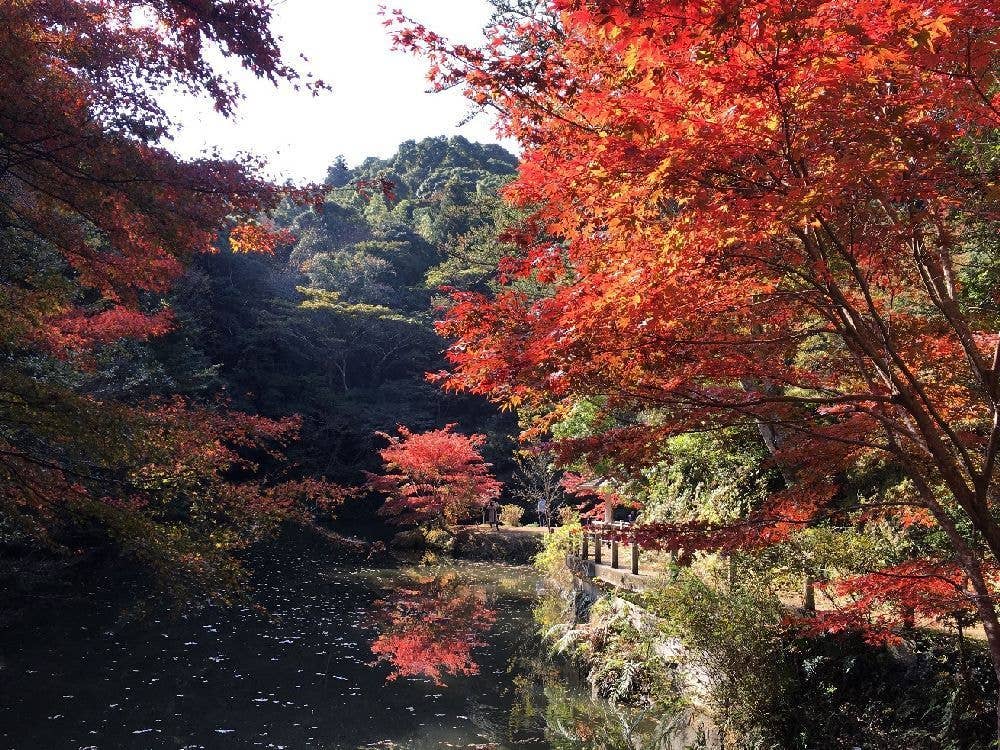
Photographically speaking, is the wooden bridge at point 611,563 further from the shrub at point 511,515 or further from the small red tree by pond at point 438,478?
the shrub at point 511,515

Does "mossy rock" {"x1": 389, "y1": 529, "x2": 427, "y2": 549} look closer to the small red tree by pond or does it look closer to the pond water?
the small red tree by pond

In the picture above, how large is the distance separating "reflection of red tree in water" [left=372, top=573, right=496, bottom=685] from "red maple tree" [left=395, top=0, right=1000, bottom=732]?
696cm

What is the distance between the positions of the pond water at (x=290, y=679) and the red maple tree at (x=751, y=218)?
320 centimetres

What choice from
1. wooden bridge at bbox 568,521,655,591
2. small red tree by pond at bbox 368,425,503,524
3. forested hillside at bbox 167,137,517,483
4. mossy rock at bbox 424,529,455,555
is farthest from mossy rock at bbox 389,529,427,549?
wooden bridge at bbox 568,521,655,591

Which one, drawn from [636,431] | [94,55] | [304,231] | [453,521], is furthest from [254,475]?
[636,431]

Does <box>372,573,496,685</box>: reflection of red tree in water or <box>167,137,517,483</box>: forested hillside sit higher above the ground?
<box>167,137,517,483</box>: forested hillside

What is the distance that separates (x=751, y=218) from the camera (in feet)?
11.0

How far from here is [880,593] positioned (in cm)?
496

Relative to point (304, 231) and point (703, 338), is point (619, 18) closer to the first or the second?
point (703, 338)

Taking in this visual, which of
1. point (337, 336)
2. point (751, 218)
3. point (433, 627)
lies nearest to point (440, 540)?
point (433, 627)

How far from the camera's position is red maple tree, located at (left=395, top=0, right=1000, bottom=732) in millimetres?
3053

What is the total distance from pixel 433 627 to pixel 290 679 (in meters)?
3.67

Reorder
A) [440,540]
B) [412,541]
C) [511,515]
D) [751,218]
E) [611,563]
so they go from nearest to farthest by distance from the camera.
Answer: [751,218] → [611,563] → [440,540] → [412,541] → [511,515]

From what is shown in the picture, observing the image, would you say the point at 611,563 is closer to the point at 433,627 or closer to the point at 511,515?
the point at 433,627
